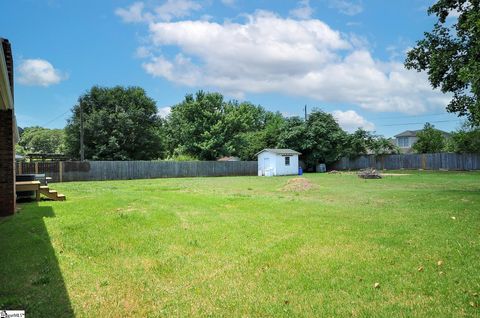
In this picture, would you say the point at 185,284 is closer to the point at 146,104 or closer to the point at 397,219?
the point at 397,219

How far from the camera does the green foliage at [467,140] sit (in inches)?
1218

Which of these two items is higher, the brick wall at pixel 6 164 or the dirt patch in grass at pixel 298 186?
the brick wall at pixel 6 164

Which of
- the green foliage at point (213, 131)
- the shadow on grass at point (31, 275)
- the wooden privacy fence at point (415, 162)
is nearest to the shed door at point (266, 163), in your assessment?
the green foliage at point (213, 131)

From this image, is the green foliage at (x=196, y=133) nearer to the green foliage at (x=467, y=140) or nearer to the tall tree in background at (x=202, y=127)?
the tall tree in background at (x=202, y=127)

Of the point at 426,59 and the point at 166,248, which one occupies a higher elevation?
the point at 426,59

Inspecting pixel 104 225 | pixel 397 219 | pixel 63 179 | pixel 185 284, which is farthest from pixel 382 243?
pixel 63 179

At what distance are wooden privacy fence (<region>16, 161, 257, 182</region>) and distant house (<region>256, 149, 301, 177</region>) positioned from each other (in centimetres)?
175

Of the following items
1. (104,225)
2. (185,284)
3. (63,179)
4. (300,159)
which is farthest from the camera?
(300,159)

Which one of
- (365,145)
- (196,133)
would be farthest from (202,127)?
(365,145)

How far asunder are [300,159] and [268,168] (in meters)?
7.32

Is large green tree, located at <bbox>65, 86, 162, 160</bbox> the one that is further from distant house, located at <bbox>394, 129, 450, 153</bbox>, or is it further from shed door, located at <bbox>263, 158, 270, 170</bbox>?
distant house, located at <bbox>394, 129, 450, 153</bbox>

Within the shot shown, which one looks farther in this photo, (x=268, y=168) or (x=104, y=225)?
(x=268, y=168)

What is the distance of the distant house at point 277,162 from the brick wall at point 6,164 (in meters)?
28.6

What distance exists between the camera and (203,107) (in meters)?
43.7
